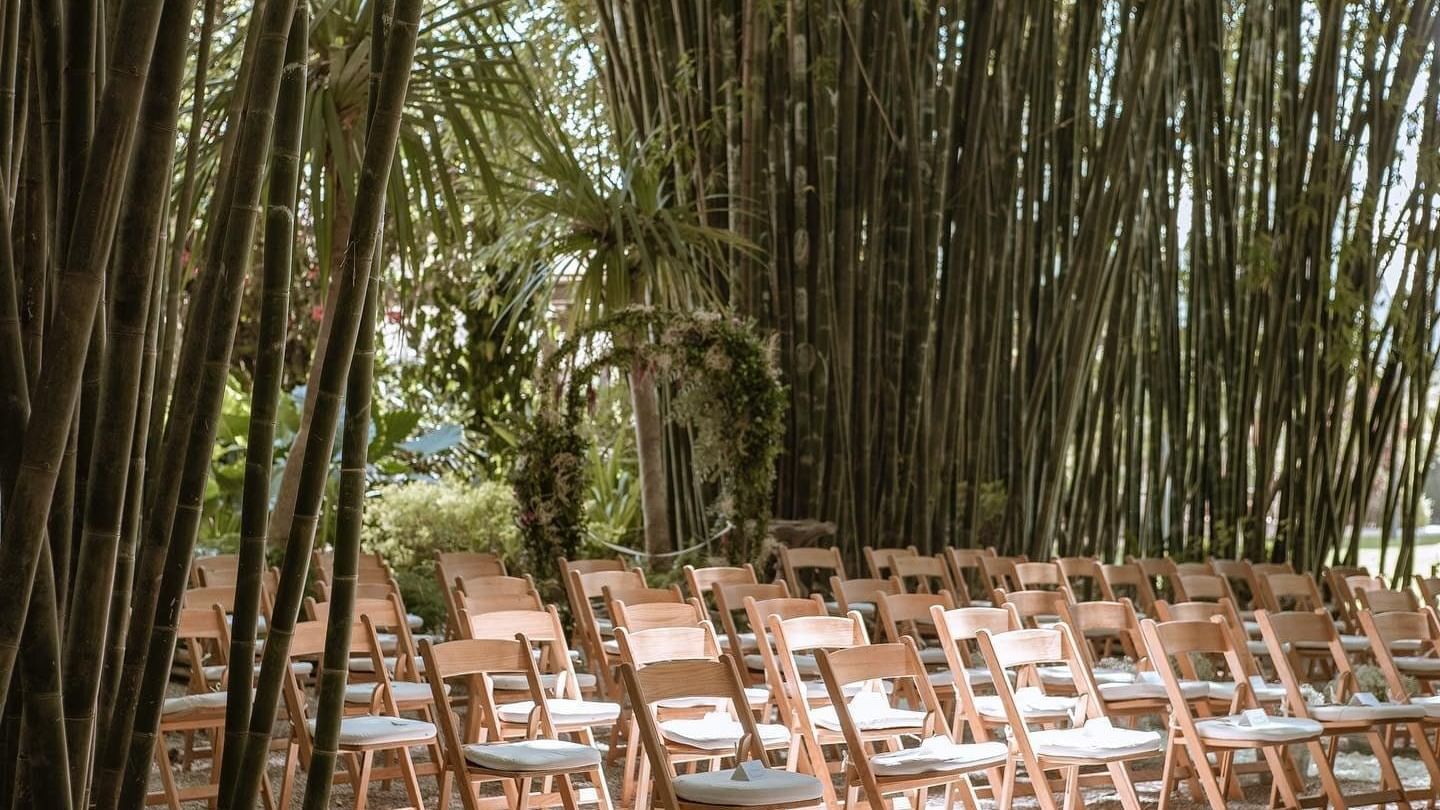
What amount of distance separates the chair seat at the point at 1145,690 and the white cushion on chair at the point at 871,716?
26.7 inches

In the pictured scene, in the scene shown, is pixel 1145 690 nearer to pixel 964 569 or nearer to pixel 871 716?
pixel 871 716

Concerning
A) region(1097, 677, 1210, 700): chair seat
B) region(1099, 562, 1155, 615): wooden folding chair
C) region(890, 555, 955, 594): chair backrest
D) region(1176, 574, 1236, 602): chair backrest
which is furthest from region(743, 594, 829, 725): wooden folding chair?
region(1176, 574, 1236, 602): chair backrest

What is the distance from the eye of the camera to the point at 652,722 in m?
3.30

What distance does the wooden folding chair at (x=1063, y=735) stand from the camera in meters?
3.80

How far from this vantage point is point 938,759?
3.58m

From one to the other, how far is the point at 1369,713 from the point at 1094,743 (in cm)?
107

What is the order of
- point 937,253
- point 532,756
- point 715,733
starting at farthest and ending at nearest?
point 937,253, point 715,733, point 532,756

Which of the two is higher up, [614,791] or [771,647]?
[771,647]

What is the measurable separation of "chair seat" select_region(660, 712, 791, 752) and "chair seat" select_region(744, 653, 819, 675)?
93 centimetres

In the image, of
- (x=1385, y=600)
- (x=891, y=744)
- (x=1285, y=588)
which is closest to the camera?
(x=891, y=744)

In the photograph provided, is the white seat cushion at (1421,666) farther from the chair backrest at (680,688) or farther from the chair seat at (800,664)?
the chair backrest at (680,688)

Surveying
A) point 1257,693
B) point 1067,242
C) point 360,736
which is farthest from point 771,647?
point 1067,242

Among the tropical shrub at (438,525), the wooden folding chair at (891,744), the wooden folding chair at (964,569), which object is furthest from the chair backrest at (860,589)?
the tropical shrub at (438,525)

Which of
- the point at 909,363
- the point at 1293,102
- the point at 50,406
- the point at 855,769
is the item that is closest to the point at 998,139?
the point at 909,363
